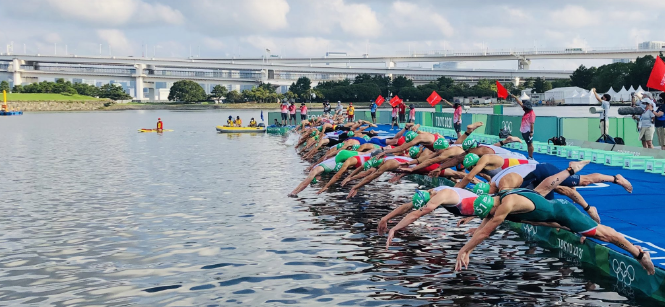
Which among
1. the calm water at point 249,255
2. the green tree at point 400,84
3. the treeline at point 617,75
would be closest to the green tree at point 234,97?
the green tree at point 400,84

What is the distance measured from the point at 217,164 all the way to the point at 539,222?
24396 mm

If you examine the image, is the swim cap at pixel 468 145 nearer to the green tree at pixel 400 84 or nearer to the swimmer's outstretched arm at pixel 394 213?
the swimmer's outstretched arm at pixel 394 213

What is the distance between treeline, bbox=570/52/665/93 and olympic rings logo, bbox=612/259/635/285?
114 m

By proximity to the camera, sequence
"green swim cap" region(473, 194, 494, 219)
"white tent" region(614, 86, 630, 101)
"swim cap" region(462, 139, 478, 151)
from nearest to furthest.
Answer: "green swim cap" region(473, 194, 494, 219), "swim cap" region(462, 139, 478, 151), "white tent" region(614, 86, 630, 101)

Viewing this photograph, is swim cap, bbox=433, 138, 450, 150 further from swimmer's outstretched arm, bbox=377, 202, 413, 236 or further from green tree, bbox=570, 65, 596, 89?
green tree, bbox=570, 65, 596, 89

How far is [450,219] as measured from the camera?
1728 cm

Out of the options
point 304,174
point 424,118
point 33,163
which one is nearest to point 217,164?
point 304,174

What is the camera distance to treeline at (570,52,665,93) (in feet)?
389

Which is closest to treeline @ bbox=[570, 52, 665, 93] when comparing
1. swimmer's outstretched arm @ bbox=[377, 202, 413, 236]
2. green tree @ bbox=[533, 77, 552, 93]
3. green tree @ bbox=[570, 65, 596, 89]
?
green tree @ bbox=[570, 65, 596, 89]

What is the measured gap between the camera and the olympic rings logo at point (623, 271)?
10734 mm

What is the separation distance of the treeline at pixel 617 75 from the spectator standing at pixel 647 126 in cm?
9960

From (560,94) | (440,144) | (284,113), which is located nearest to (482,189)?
(440,144)

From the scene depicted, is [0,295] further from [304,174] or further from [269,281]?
[304,174]

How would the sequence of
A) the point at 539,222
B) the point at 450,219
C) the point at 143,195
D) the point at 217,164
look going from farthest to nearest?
the point at 217,164 → the point at 143,195 → the point at 450,219 → the point at 539,222
